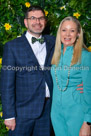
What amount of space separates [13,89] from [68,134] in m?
0.61

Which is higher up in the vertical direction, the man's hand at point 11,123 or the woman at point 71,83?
the woman at point 71,83

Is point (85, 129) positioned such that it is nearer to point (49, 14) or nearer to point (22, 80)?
point (22, 80)

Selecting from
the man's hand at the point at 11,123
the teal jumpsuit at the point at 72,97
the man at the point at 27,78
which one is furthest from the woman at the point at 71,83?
the man's hand at the point at 11,123

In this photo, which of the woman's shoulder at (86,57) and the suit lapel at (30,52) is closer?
the woman's shoulder at (86,57)

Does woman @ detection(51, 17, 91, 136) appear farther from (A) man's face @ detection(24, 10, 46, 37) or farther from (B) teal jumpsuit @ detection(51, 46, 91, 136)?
(A) man's face @ detection(24, 10, 46, 37)

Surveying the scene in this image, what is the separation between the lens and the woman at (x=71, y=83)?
1.50 m

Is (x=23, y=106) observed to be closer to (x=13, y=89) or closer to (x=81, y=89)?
(x=13, y=89)

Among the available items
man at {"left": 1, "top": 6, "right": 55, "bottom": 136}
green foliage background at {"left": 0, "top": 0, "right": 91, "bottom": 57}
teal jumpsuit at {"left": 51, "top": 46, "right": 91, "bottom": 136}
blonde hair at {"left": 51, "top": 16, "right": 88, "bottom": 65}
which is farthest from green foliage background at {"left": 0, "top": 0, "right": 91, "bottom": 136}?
teal jumpsuit at {"left": 51, "top": 46, "right": 91, "bottom": 136}

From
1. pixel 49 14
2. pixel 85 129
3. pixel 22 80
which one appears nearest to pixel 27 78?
pixel 22 80

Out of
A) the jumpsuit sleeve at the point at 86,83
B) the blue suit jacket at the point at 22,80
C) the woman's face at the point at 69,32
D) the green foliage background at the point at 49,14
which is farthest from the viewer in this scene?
the green foliage background at the point at 49,14

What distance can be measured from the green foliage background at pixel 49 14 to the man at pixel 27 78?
1.17 feet

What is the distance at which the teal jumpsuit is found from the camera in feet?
4.86

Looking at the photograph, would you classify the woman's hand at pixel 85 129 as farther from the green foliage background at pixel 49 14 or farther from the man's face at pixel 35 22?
the green foliage background at pixel 49 14

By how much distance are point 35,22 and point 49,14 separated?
47cm
